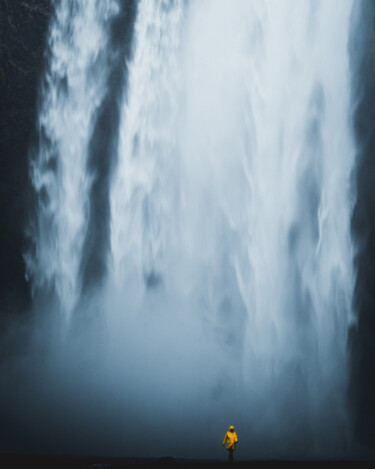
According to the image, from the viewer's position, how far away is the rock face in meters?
13.9

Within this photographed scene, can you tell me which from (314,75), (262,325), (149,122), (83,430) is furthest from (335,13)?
(83,430)

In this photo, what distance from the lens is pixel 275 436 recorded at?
10273mm

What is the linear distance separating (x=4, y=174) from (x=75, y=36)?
14.3ft

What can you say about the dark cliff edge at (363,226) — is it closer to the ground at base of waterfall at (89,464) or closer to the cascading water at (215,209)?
the cascading water at (215,209)

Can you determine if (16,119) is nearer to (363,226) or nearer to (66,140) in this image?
(66,140)

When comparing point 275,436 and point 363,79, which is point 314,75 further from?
point 275,436

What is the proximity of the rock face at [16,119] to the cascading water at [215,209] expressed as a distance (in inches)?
19.8

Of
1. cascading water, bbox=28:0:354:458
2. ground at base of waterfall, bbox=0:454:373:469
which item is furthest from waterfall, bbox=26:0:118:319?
ground at base of waterfall, bbox=0:454:373:469

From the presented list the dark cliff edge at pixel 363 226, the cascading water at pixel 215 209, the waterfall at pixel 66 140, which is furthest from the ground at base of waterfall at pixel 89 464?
the waterfall at pixel 66 140

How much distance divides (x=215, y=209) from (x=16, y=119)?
614cm

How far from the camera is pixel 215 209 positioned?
1323 centimetres

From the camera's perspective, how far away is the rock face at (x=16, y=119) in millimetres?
13922

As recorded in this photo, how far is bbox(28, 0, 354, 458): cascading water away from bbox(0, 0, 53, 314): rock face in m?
0.50

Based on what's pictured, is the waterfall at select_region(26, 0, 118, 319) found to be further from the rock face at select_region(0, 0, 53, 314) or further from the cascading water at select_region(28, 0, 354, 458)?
the rock face at select_region(0, 0, 53, 314)
